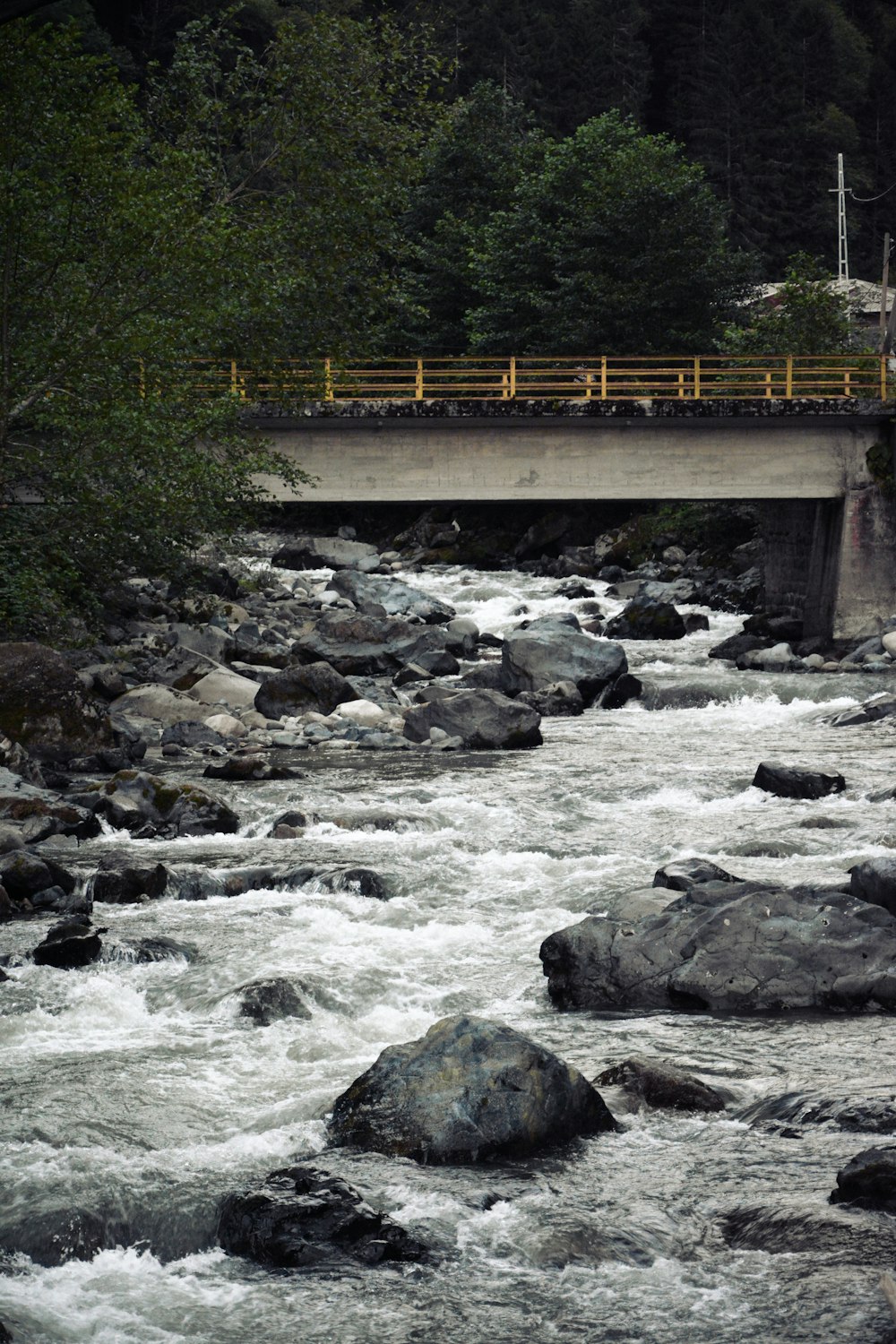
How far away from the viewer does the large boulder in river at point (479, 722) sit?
23.2 meters

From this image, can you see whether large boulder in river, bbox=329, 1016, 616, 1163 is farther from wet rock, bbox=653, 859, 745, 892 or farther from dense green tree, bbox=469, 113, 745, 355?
dense green tree, bbox=469, 113, 745, 355

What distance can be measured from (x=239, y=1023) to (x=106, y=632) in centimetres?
1912

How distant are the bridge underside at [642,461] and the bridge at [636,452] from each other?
0.03 metres

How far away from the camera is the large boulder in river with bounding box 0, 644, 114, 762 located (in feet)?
69.0

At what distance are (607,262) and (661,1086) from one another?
42.0m

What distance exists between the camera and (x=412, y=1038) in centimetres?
1108

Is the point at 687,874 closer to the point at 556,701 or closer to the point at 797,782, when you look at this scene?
the point at 797,782

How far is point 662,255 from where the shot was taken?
47969mm

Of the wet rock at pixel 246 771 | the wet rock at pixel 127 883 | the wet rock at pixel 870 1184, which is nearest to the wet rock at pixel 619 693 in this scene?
the wet rock at pixel 246 771

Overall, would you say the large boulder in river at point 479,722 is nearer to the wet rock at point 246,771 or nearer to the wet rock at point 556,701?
the wet rock at point 556,701

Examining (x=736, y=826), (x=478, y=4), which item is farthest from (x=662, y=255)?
(x=478, y=4)

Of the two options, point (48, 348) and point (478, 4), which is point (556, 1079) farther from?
point (478, 4)

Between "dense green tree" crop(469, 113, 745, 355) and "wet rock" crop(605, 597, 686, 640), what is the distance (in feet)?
47.7

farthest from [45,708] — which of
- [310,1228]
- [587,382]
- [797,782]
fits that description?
[587,382]
